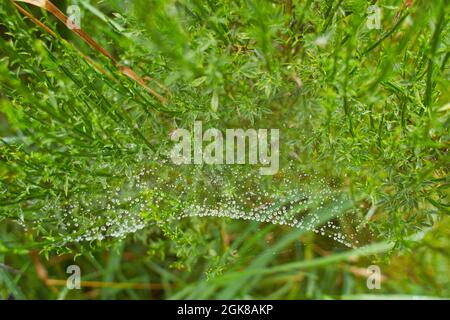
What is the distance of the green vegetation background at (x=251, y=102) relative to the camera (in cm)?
74

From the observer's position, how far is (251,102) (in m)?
0.90

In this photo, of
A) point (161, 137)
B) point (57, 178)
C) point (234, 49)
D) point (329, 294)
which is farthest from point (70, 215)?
point (329, 294)

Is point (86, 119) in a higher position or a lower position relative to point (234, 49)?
lower

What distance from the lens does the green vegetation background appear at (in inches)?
29.2

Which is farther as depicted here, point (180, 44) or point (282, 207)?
point (282, 207)

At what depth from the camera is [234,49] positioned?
88 cm

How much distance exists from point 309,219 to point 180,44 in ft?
1.91

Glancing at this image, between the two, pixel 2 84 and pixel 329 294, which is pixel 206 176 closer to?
pixel 2 84

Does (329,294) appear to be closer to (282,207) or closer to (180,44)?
(282,207)

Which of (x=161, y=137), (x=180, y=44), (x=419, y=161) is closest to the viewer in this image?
(x=180, y=44)

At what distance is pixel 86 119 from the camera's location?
34.2 inches
